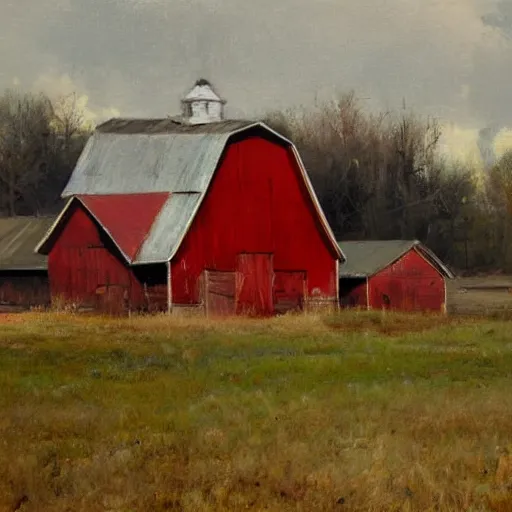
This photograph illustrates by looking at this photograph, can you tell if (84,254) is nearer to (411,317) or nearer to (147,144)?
(147,144)

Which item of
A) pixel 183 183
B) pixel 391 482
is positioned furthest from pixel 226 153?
pixel 391 482

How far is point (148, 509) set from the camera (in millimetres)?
7262

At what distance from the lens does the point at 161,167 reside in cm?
3400

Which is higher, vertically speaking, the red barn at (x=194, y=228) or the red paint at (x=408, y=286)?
the red barn at (x=194, y=228)

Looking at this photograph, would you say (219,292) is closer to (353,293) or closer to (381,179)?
(353,293)

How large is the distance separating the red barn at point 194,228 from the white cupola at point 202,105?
205 centimetres

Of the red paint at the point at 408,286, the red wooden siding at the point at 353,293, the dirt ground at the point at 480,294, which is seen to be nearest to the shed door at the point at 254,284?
the red wooden siding at the point at 353,293

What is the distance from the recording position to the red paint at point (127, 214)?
3122 centimetres

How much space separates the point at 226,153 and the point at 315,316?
22.5ft

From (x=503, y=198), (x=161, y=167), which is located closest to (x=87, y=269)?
(x=161, y=167)

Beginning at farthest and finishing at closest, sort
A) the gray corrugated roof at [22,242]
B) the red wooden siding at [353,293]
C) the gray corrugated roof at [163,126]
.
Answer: the red wooden siding at [353,293] < the gray corrugated roof at [22,242] < the gray corrugated roof at [163,126]

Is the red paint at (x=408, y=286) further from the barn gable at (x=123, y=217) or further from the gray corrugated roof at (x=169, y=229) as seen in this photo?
the barn gable at (x=123, y=217)

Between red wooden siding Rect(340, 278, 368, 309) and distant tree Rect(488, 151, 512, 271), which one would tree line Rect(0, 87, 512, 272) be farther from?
red wooden siding Rect(340, 278, 368, 309)

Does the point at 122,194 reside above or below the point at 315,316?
above
